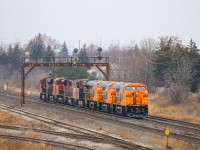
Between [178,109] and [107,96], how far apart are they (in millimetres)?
7603

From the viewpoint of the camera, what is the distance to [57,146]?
62.0ft

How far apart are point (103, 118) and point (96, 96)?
6.44 meters

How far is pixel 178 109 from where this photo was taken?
117 feet

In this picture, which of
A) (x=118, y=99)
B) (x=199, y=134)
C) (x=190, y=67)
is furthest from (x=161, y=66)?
(x=199, y=134)

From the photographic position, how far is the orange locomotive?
30688 millimetres

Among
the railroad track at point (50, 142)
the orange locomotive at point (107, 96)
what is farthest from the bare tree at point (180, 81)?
the railroad track at point (50, 142)

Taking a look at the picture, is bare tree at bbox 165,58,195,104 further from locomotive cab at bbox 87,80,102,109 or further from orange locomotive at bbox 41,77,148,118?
locomotive cab at bbox 87,80,102,109

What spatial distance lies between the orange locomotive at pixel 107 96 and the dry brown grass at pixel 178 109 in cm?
383

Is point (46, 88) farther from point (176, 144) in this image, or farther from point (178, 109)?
point (176, 144)

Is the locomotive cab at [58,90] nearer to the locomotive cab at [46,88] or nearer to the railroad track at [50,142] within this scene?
the locomotive cab at [46,88]

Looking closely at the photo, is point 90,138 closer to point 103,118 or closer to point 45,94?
point 103,118

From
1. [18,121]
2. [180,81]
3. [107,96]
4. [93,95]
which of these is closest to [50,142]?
[18,121]

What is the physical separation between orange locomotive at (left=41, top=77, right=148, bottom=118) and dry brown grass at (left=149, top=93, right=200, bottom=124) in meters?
3.83

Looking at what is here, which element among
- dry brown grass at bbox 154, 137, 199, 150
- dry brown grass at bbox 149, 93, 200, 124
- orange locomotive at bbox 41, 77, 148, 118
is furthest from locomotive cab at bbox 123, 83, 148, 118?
dry brown grass at bbox 154, 137, 199, 150
